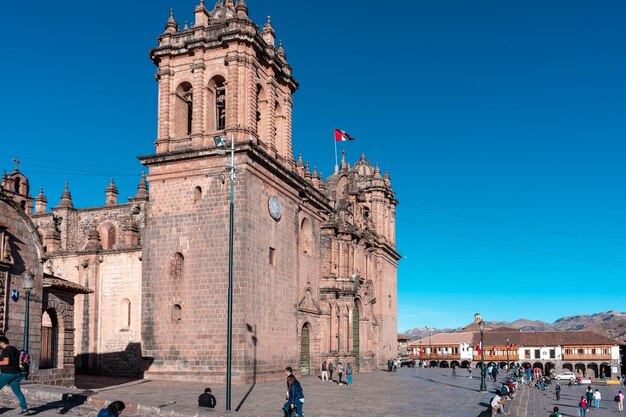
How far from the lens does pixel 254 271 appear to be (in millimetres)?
27766

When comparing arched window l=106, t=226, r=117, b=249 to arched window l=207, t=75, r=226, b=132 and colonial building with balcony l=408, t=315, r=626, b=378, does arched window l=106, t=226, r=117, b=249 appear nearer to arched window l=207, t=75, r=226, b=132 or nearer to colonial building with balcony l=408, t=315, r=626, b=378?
arched window l=207, t=75, r=226, b=132

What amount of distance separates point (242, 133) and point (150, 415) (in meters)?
15.9

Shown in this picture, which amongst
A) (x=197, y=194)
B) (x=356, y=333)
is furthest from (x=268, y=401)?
(x=356, y=333)

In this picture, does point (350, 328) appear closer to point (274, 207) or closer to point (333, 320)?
point (333, 320)

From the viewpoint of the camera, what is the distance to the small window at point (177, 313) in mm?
27731

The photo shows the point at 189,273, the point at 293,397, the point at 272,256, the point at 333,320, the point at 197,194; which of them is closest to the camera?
the point at 293,397

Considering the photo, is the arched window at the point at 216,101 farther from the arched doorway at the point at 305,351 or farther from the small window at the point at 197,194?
the arched doorway at the point at 305,351

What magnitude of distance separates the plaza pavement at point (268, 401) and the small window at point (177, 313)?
252cm

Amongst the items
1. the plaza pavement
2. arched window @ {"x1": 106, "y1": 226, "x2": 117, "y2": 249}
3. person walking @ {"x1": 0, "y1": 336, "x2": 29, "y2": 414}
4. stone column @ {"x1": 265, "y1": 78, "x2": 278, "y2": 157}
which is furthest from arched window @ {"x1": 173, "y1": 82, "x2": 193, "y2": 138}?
person walking @ {"x1": 0, "y1": 336, "x2": 29, "y2": 414}

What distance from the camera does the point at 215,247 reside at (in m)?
27.6

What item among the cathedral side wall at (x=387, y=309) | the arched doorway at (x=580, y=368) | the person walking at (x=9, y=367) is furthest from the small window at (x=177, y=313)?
the arched doorway at (x=580, y=368)

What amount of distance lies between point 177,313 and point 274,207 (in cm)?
622

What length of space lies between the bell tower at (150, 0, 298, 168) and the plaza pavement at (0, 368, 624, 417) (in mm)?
10259

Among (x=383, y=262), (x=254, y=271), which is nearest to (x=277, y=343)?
(x=254, y=271)
